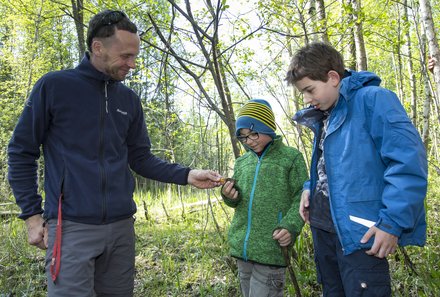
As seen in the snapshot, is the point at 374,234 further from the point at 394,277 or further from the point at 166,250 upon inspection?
the point at 166,250

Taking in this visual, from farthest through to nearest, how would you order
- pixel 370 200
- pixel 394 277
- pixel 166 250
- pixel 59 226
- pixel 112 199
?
pixel 166 250 < pixel 394 277 < pixel 112 199 < pixel 59 226 < pixel 370 200

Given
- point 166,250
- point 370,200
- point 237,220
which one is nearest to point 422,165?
point 370,200

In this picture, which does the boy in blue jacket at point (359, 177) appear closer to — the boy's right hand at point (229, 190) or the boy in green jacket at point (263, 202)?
the boy in green jacket at point (263, 202)

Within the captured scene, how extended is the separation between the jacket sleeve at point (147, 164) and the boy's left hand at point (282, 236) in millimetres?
783

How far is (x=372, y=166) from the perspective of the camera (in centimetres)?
163

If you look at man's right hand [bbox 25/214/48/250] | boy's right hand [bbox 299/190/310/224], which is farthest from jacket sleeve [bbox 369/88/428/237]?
man's right hand [bbox 25/214/48/250]

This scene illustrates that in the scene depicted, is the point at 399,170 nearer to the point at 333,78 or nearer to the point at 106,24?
the point at 333,78

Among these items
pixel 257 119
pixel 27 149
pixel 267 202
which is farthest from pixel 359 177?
pixel 27 149

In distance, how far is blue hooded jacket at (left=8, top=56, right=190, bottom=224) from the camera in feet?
6.60

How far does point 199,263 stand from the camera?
4023 millimetres

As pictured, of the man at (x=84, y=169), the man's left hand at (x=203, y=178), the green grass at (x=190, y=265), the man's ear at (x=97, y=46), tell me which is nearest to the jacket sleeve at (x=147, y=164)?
the man's left hand at (x=203, y=178)

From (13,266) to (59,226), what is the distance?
113 inches

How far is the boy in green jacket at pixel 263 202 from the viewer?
2.24m

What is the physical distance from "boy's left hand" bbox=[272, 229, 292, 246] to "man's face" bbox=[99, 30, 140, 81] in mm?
1372
